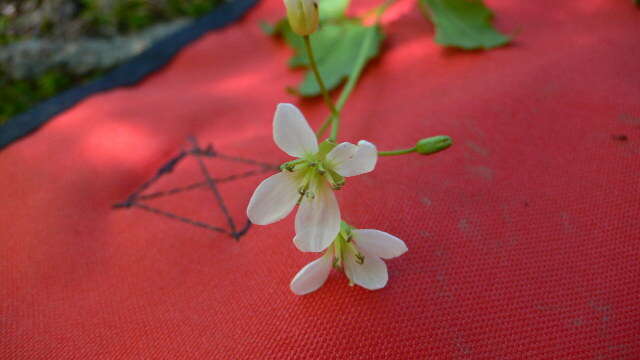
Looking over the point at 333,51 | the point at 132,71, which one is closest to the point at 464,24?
the point at 333,51

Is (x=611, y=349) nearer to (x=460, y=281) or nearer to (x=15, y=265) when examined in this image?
(x=460, y=281)

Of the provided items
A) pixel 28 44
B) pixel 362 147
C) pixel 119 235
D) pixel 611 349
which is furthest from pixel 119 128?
pixel 611 349

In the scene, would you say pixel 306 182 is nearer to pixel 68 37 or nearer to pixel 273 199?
pixel 273 199

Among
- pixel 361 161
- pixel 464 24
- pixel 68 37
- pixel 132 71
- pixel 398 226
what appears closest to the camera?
pixel 361 161

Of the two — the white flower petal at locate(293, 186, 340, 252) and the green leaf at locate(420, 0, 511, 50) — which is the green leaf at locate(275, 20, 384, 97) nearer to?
the green leaf at locate(420, 0, 511, 50)

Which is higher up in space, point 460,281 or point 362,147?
point 362,147

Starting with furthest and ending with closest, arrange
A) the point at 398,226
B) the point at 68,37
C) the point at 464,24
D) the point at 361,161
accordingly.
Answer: the point at 68,37, the point at 464,24, the point at 398,226, the point at 361,161

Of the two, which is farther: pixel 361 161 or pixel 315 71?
pixel 315 71
